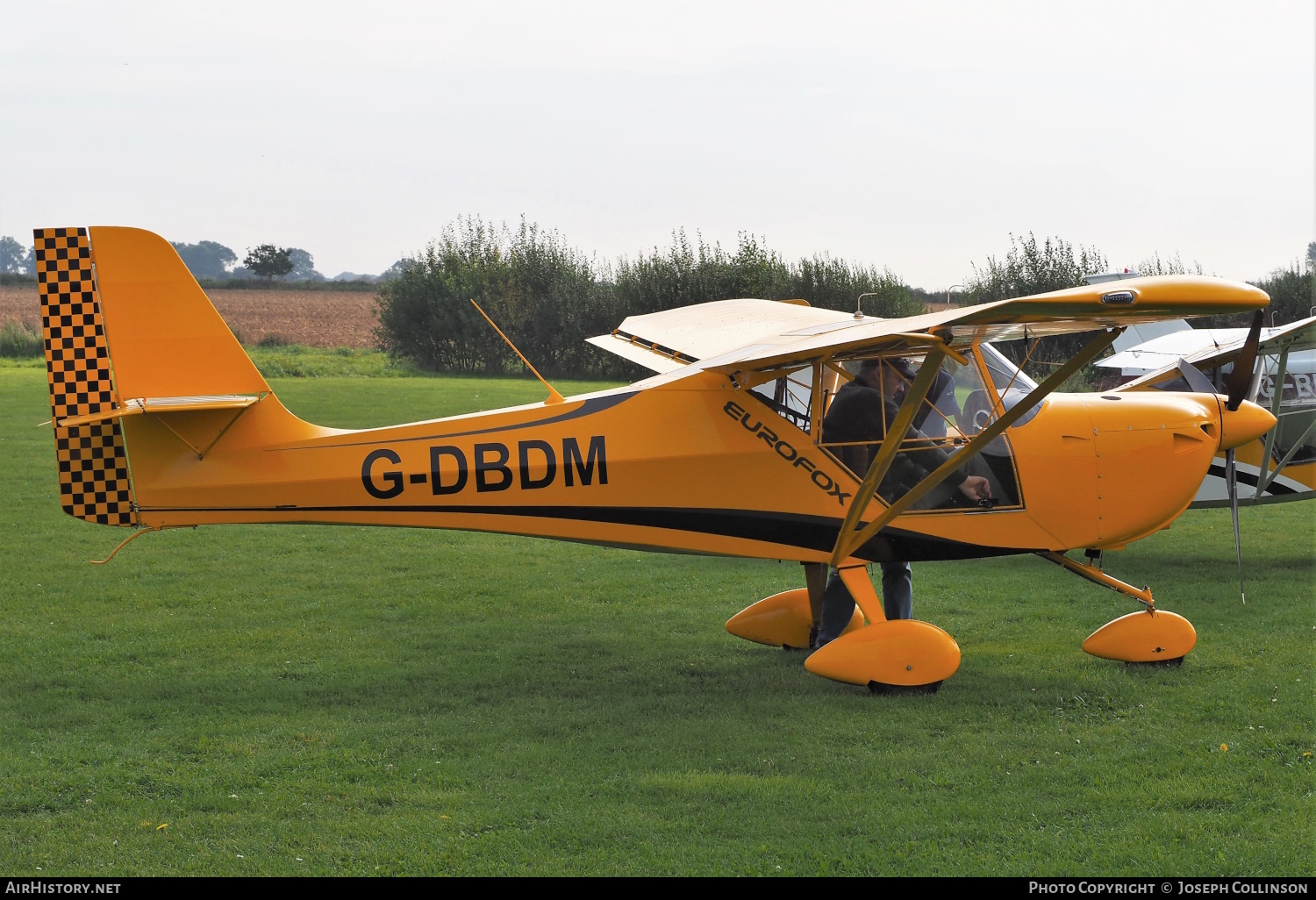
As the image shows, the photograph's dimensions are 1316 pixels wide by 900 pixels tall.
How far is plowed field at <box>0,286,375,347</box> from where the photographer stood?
47.0m

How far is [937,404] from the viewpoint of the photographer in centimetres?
685

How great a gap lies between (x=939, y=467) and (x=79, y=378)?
5.16m

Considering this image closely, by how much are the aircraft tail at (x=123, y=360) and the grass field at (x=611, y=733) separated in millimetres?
1423

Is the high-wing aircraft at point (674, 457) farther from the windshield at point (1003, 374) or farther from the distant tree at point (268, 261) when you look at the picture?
the distant tree at point (268, 261)

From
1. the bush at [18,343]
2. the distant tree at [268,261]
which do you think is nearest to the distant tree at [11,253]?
the distant tree at [268,261]

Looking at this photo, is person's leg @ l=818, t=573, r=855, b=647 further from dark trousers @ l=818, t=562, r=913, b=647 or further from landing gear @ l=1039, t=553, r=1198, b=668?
landing gear @ l=1039, t=553, r=1198, b=668

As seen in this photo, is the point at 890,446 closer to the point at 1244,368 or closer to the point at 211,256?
the point at 1244,368

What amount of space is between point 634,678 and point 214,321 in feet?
11.2

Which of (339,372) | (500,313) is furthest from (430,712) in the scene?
(500,313)

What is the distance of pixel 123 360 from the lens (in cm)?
640

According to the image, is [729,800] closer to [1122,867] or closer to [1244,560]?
[1122,867]

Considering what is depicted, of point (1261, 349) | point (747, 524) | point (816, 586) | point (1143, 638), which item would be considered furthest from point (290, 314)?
point (1143, 638)

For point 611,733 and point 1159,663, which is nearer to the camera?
point 611,733

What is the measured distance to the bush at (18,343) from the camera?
36.7 metres
